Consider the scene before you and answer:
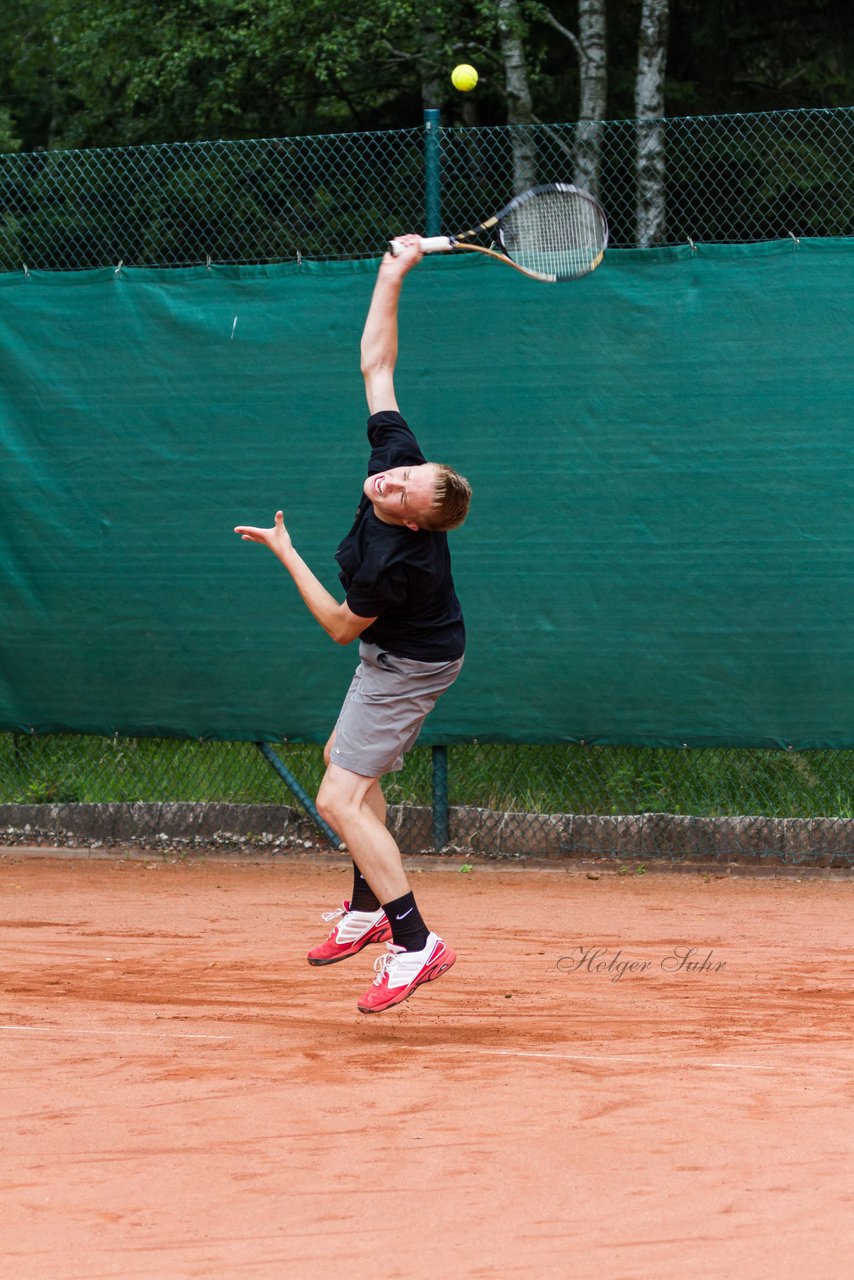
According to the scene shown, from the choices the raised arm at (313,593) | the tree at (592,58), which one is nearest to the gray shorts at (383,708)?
the raised arm at (313,593)

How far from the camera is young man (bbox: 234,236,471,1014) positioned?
4.30 metres

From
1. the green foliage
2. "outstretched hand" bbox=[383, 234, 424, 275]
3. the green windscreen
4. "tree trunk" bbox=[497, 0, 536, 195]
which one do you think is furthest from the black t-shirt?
the green foliage

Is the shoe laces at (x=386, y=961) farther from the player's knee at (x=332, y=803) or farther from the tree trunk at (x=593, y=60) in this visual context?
the tree trunk at (x=593, y=60)

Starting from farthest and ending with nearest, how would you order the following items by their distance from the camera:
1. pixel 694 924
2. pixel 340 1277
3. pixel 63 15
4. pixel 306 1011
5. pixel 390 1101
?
pixel 63 15 < pixel 694 924 < pixel 306 1011 < pixel 390 1101 < pixel 340 1277

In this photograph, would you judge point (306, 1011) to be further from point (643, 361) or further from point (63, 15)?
point (63, 15)

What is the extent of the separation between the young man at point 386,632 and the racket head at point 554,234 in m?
0.92

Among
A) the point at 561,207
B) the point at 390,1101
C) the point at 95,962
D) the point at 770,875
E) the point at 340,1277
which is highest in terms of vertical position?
the point at 561,207

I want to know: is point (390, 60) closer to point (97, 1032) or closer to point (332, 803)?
point (332, 803)

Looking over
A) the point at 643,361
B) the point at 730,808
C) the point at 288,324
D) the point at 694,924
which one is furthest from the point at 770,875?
the point at 288,324

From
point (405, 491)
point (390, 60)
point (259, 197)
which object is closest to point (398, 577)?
point (405, 491)

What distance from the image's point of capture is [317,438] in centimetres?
694

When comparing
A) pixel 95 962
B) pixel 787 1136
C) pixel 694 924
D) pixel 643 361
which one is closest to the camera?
pixel 787 1136

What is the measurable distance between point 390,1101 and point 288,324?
400cm

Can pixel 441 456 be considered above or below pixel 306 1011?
above
